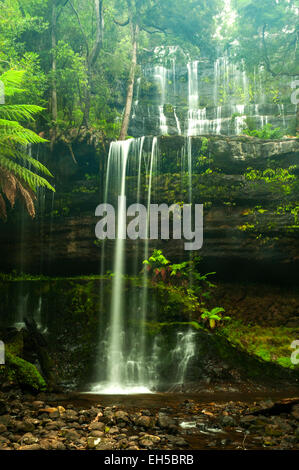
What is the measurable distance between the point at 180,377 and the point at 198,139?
7.84m

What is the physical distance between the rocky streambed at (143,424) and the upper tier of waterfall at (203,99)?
1259cm

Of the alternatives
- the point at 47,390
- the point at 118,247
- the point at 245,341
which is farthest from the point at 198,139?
the point at 47,390

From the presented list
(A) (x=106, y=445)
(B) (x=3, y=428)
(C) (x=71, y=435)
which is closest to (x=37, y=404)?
(B) (x=3, y=428)

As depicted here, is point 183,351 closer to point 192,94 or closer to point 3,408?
point 3,408

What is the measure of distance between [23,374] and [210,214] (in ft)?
25.2

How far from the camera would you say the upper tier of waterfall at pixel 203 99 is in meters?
16.7

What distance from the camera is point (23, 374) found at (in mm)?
7172

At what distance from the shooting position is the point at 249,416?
572 cm

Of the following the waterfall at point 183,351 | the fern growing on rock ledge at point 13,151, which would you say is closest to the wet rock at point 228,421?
the waterfall at point 183,351

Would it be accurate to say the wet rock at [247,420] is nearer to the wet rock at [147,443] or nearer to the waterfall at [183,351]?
the wet rock at [147,443]

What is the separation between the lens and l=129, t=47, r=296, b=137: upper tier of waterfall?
54.9 ft

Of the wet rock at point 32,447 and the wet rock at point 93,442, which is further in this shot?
the wet rock at point 93,442

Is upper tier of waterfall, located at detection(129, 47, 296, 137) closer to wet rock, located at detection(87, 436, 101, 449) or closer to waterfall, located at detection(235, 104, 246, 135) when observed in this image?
waterfall, located at detection(235, 104, 246, 135)

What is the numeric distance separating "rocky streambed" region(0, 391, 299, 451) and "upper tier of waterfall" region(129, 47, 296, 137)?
1259 centimetres
